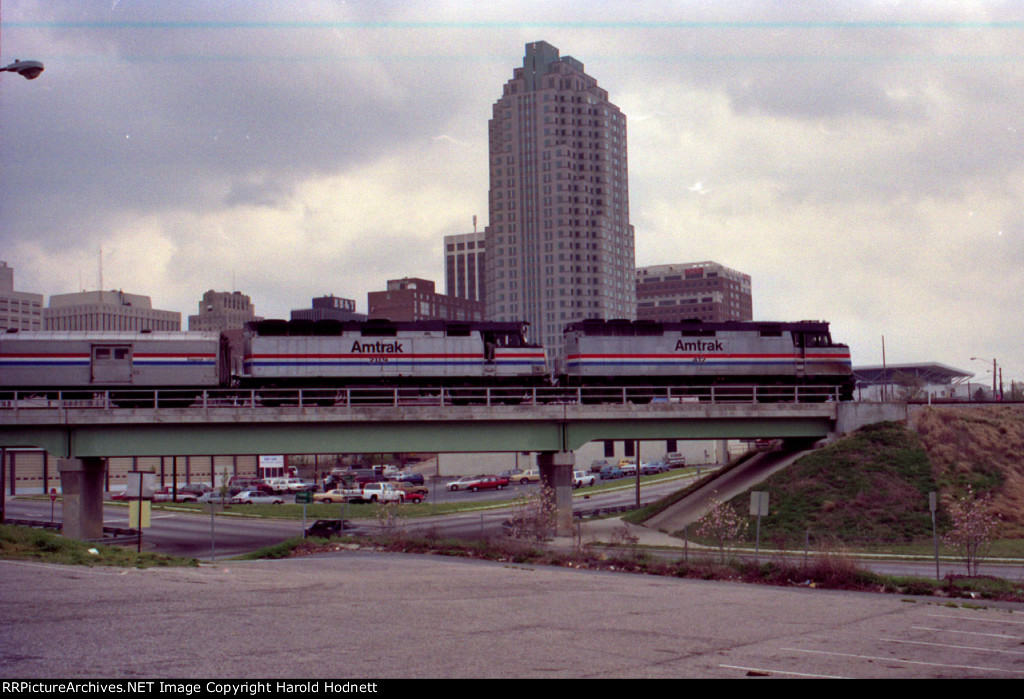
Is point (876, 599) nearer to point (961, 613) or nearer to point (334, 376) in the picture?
→ point (961, 613)

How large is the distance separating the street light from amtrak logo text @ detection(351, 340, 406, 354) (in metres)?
30.3

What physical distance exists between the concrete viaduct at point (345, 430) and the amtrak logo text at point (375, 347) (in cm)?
603

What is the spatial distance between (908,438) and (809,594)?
83.7 feet

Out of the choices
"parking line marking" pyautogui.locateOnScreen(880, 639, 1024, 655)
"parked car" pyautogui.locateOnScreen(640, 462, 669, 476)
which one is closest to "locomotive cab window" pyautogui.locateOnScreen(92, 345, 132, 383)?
"parking line marking" pyautogui.locateOnScreen(880, 639, 1024, 655)

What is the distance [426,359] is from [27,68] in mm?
31270

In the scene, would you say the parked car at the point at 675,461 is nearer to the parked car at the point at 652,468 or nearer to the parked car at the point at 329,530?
the parked car at the point at 652,468

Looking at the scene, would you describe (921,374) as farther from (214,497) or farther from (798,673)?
(798,673)

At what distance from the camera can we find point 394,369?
45.8 meters

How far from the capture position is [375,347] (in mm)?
45750

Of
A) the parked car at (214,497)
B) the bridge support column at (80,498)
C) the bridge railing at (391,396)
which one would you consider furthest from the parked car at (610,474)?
the bridge support column at (80,498)

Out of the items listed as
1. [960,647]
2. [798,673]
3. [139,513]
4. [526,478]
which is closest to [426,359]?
[139,513]

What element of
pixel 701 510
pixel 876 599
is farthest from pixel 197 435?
pixel 876 599
